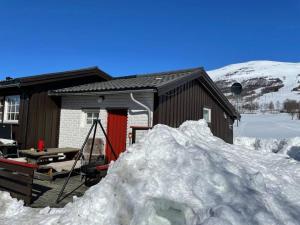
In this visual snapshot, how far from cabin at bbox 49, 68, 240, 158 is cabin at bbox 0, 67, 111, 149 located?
35 centimetres

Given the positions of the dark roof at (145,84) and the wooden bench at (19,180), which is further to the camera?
the dark roof at (145,84)

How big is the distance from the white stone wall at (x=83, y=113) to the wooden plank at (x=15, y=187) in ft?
14.7

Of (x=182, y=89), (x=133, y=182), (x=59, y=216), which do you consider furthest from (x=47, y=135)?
(x=133, y=182)

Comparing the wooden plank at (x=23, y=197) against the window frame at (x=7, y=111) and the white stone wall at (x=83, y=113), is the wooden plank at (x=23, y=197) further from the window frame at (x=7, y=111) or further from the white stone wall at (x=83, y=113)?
the window frame at (x=7, y=111)

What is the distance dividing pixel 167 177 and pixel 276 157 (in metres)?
3.00

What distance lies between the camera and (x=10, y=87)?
41.7 ft

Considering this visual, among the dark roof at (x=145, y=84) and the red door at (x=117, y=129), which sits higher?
the dark roof at (x=145, y=84)

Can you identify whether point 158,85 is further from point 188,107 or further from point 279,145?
point 279,145

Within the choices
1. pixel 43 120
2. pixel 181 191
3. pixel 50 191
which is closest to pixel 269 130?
pixel 43 120

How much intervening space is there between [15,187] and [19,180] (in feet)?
0.64

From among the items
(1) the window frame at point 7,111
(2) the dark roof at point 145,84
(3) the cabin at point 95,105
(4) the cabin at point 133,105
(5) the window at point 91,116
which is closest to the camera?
(2) the dark roof at point 145,84

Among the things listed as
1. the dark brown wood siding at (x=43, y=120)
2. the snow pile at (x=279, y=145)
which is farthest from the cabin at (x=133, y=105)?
the snow pile at (x=279, y=145)

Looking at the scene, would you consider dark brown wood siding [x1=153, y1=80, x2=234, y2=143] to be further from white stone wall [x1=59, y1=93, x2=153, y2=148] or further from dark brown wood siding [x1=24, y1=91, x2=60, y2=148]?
dark brown wood siding [x1=24, y1=91, x2=60, y2=148]

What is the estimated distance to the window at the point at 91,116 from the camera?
1198cm
